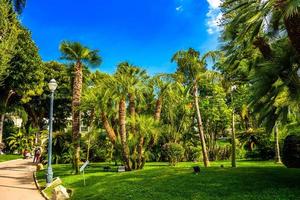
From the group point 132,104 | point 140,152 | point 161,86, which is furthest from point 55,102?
point 140,152

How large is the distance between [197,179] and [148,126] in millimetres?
8505

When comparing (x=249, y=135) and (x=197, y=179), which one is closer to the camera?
(x=197, y=179)

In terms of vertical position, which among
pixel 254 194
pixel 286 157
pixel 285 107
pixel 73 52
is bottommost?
pixel 254 194

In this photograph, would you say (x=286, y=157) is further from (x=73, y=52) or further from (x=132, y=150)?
(x=73, y=52)

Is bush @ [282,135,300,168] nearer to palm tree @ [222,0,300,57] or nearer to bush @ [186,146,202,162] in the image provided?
palm tree @ [222,0,300,57]

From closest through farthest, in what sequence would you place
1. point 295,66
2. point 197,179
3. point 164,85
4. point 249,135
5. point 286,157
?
point 295,66 < point 197,179 < point 286,157 < point 164,85 < point 249,135

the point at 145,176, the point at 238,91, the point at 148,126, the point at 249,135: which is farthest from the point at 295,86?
the point at 249,135

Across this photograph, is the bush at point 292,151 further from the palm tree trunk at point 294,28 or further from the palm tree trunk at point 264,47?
the palm tree trunk at point 294,28

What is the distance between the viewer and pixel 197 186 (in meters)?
13.1

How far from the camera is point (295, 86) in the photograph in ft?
39.4

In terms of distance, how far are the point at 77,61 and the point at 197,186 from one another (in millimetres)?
13283

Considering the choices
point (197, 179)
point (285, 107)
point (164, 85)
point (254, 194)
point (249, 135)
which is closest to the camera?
point (254, 194)

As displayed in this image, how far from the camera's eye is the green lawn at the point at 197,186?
11.6m

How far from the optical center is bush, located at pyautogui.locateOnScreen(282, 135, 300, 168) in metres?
15.1
